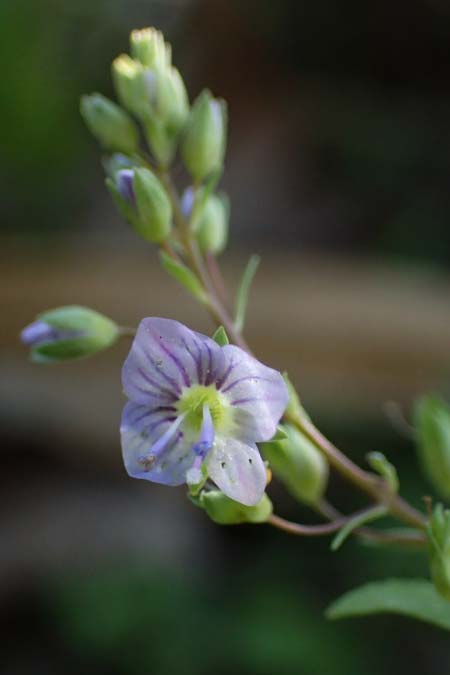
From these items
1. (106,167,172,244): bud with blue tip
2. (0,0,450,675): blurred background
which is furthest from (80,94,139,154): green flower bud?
(0,0,450,675): blurred background

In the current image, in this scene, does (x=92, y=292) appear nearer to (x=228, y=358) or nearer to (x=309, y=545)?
(x=309, y=545)

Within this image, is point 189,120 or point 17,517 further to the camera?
point 17,517

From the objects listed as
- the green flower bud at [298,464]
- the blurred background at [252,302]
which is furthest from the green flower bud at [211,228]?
the blurred background at [252,302]

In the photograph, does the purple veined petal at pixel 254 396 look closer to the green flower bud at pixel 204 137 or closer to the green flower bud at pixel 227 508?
the green flower bud at pixel 227 508

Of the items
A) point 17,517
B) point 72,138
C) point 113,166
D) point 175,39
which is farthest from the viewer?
point 175,39

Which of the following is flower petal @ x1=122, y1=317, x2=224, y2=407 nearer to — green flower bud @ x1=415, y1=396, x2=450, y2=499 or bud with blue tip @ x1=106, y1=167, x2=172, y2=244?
bud with blue tip @ x1=106, y1=167, x2=172, y2=244

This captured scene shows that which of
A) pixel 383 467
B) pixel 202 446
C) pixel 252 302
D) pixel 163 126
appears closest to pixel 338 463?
pixel 383 467

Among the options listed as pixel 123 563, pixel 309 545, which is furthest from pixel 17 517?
pixel 309 545
